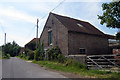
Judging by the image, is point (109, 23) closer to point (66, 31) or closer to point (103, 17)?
point (103, 17)

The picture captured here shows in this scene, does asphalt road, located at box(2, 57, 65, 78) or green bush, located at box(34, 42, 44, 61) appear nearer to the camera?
asphalt road, located at box(2, 57, 65, 78)

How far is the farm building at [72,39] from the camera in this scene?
56.4 ft

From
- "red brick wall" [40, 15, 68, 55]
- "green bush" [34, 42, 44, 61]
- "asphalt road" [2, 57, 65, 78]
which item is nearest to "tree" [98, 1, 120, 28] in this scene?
"asphalt road" [2, 57, 65, 78]

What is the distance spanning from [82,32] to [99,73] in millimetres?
10222

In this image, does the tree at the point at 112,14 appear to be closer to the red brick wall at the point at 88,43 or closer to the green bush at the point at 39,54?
the red brick wall at the point at 88,43

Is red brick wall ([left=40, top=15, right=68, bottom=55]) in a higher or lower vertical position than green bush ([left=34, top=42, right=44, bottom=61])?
higher

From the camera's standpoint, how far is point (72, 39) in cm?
1731

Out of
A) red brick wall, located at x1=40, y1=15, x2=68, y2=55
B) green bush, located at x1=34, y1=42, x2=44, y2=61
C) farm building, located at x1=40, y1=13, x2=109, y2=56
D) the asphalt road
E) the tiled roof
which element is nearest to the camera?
the asphalt road

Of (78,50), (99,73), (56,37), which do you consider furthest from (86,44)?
(99,73)

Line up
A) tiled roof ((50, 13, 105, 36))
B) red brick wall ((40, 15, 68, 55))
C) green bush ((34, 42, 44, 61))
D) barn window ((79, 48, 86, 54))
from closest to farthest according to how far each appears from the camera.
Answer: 1. red brick wall ((40, 15, 68, 55))
2. barn window ((79, 48, 86, 54))
3. tiled roof ((50, 13, 105, 36))
4. green bush ((34, 42, 44, 61))

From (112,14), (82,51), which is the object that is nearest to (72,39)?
(82,51)

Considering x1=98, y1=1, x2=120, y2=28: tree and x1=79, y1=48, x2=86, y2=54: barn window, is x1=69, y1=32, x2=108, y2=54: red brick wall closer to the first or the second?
x1=79, y1=48, x2=86, y2=54: barn window

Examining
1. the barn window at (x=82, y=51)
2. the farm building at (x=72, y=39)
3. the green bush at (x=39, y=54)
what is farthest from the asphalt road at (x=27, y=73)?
the green bush at (x=39, y=54)

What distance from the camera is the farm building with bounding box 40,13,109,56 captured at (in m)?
17.2
